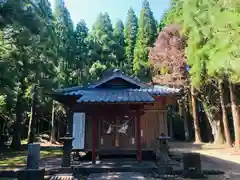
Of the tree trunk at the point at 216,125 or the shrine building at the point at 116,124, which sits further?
the tree trunk at the point at 216,125

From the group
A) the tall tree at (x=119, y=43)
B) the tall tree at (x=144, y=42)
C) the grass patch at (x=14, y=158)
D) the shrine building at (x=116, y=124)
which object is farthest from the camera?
the tall tree at (x=119, y=43)

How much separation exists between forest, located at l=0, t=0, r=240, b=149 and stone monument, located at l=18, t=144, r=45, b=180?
2281mm

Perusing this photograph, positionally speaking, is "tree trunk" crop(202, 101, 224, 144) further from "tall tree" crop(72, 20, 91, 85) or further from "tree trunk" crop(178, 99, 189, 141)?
"tall tree" crop(72, 20, 91, 85)

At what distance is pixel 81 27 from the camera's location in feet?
84.8

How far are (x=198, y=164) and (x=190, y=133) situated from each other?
633 inches

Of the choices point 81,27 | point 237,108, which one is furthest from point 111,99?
point 81,27

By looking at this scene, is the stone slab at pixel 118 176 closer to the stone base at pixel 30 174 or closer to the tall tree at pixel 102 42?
the stone base at pixel 30 174

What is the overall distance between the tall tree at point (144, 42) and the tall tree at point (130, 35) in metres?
1.80

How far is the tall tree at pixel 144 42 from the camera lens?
2406 centimetres

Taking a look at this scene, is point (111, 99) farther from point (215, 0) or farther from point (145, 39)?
point (145, 39)

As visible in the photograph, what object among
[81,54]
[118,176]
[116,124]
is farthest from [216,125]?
[81,54]

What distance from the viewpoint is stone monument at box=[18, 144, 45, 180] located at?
5.77 m

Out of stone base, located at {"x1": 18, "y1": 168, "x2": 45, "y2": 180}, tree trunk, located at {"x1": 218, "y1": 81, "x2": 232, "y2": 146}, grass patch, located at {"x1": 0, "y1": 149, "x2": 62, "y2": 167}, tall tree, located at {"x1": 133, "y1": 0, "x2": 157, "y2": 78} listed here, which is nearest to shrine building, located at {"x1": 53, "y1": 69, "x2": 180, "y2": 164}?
grass patch, located at {"x1": 0, "y1": 149, "x2": 62, "y2": 167}

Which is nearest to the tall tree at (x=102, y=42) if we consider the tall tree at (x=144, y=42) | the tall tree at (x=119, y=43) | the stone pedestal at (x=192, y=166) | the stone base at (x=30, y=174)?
the tall tree at (x=119, y=43)
